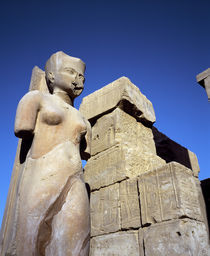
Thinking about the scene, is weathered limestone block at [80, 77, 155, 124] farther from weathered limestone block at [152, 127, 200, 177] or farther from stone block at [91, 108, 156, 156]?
weathered limestone block at [152, 127, 200, 177]

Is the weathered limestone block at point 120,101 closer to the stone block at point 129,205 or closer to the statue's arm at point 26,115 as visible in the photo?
the stone block at point 129,205

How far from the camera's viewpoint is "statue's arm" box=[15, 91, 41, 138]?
6.48 ft

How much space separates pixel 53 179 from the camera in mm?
1747

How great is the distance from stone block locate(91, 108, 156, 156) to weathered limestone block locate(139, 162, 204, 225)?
0.86 meters

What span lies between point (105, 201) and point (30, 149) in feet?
5.38

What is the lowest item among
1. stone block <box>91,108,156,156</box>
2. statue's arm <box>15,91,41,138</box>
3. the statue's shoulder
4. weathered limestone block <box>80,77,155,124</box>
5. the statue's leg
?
the statue's leg

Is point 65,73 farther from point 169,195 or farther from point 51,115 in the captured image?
point 169,195

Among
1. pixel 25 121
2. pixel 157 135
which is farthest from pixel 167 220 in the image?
pixel 157 135

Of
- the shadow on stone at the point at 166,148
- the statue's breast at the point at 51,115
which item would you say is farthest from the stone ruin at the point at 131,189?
the shadow on stone at the point at 166,148

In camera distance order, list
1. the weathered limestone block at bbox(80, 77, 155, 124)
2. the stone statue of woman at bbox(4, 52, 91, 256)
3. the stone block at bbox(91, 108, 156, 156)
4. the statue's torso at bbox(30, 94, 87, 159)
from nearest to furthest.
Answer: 1. the stone statue of woman at bbox(4, 52, 91, 256)
2. the statue's torso at bbox(30, 94, 87, 159)
3. the stone block at bbox(91, 108, 156, 156)
4. the weathered limestone block at bbox(80, 77, 155, 124)

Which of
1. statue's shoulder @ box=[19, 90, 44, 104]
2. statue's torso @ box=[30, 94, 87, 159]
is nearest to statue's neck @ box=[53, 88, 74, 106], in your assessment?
statue's torso @ box=[30, 94, 87, 159]

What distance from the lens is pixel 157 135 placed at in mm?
5488

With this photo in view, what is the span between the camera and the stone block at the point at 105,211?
3.06 meters

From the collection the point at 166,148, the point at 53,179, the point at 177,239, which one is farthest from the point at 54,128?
the point at 166,148
